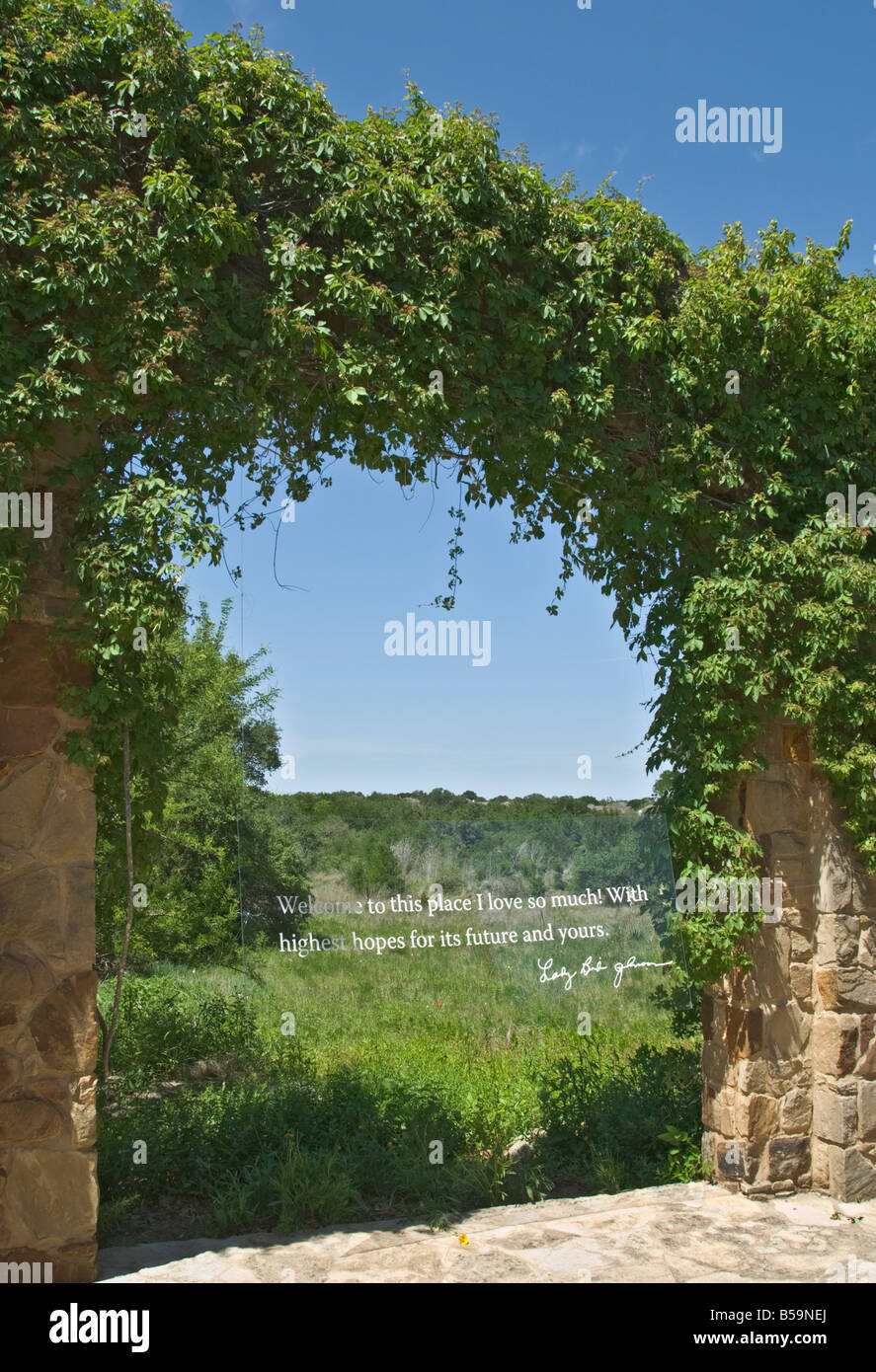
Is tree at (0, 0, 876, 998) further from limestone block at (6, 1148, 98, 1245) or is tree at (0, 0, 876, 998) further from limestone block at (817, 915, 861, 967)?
limestone block at (6, 1148, 98, 1245)

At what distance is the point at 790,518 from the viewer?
4.88 metres

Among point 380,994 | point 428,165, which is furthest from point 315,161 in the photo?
point 380,994

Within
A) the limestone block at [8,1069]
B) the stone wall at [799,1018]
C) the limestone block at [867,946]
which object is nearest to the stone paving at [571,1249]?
the stone wall at [799,1018]

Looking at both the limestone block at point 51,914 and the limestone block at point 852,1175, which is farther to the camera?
the limestone block at point 852,1175

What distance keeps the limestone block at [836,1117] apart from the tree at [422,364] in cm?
90

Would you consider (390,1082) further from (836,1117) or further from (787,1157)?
(836,1117)

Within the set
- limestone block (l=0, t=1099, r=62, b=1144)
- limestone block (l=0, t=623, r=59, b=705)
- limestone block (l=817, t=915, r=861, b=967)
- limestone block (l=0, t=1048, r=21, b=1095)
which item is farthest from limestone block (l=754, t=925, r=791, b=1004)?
limestone block (l=0, t=623, r=59, b=705)

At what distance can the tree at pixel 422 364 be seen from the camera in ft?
11.6

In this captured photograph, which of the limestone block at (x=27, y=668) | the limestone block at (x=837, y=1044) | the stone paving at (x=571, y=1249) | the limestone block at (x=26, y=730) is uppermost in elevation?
the limestone block at (x=27, y=668)

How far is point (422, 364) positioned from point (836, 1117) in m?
4.01

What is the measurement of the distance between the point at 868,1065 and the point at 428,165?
4.67 metres

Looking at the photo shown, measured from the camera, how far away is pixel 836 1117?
4586 millimetres

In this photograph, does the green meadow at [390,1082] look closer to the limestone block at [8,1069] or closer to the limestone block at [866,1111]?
the limestone block at [866,1111]

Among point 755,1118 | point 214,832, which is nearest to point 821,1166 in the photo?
point 755,1118
